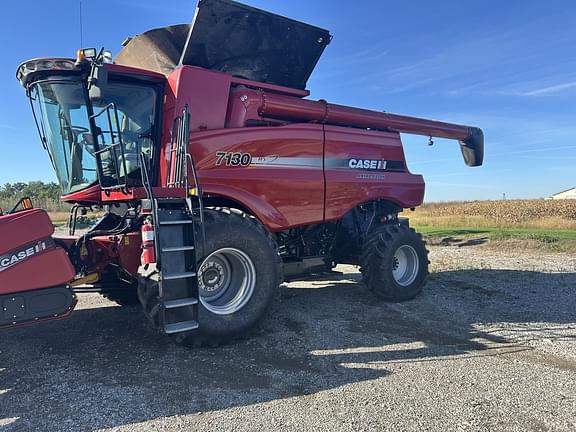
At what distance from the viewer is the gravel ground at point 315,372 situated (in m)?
3.47

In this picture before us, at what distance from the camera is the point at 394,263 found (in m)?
7.56

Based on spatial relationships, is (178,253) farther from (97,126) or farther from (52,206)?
(52,206)

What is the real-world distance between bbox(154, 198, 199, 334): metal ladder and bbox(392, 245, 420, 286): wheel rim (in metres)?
3.88

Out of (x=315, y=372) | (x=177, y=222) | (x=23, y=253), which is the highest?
(x=177, y=222)

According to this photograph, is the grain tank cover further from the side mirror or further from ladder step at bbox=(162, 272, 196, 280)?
ladder step at bbox=(162, 272, 196, 280)

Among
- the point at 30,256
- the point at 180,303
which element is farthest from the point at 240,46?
the point at 30,256


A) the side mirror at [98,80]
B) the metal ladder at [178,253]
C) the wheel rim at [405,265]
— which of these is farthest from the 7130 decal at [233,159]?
the wheel rim at [405,265]

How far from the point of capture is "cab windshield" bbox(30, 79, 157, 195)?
17.7ft

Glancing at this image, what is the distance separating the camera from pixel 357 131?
7355 mm

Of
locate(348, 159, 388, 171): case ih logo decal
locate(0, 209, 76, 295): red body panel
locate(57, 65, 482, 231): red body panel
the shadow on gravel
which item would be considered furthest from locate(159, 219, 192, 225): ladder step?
locate(348, 159, 388, 171): case ih logo decal

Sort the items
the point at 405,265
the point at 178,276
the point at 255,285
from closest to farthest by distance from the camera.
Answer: the point at 178,276
the point at 255,285
the point at 405,265

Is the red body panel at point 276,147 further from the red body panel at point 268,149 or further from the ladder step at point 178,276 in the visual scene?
the ladder step at point 178,276

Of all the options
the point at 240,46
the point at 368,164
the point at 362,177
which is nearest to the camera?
the point at 240,46

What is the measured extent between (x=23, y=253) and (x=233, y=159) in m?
2.47
